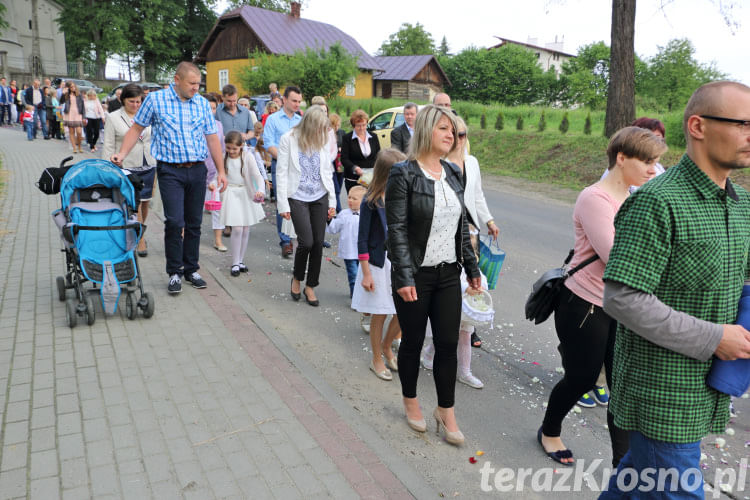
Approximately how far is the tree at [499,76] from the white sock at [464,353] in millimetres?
79049

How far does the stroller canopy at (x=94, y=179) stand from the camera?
5516 millimetres

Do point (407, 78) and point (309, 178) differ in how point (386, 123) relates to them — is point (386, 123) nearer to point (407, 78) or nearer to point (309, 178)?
point (309, 178)

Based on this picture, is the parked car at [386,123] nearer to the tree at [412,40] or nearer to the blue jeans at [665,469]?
the blue jeans at [665,469]

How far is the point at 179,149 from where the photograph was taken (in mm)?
6047

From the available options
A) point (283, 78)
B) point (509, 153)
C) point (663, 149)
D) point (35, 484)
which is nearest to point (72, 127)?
point (509, 153)

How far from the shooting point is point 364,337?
567cm

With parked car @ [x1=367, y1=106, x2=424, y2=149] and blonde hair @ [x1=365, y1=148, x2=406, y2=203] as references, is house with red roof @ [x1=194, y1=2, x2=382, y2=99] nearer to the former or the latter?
parked car @ [x1=367, y1=106, x2=424, y2=149]

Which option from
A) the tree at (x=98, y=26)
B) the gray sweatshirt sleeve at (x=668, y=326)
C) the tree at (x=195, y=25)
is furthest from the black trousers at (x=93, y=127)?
the tree at (x=195, y=25)

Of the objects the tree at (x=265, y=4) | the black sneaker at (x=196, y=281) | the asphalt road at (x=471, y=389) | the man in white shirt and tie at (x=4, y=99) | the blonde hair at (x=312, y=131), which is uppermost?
the tree at (x=265, y=4)

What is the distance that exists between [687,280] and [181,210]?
5.23m

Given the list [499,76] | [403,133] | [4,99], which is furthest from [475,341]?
[499,76]

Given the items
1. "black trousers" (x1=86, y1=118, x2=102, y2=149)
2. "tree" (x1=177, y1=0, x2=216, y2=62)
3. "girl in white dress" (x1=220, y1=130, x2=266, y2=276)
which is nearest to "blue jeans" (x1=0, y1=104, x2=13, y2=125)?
"black trousers" (x1=86, y1=118, x2=102, y2=149)

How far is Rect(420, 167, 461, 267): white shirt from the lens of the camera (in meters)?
3.62

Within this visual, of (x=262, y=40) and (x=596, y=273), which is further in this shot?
(x=262, y=40)
